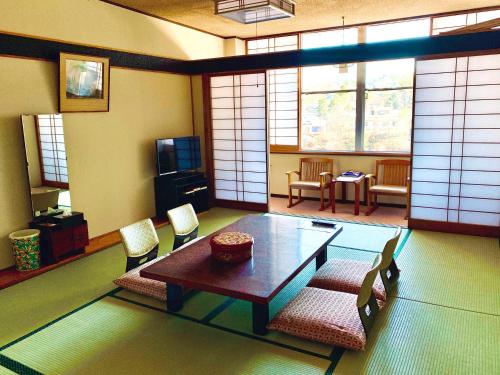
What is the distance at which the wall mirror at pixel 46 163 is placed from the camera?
423 centimetres

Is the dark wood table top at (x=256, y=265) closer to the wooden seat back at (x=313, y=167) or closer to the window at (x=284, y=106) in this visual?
the wooden seat back at (x=313, y=167)

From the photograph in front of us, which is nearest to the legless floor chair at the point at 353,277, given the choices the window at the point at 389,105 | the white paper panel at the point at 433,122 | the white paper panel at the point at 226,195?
the white paper panel at the point at 433,122

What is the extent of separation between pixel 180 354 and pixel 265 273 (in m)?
0.78

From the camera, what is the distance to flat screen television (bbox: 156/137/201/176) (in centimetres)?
584

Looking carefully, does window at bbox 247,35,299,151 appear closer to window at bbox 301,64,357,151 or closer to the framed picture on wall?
window at bbox 301,64,357,151

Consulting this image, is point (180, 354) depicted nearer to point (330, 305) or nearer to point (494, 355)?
point (330, 305)

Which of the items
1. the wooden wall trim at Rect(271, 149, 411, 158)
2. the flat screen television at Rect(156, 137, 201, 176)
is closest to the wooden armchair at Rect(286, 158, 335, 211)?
the wooden wall trim at Rect(271, 149, 411, 158)

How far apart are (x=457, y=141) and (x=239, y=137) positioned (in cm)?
319

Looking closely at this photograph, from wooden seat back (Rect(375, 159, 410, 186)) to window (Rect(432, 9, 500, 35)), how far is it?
2.04m

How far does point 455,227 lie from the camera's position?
16.9 feet

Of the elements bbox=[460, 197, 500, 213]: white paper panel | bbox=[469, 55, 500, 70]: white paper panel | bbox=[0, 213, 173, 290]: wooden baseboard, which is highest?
bbox=[469, 55, 500, 70]: white paper panel

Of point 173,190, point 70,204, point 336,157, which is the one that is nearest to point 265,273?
point 70,204

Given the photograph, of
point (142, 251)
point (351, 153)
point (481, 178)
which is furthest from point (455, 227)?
point (142, 251)

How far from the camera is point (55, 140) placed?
14.7 ft
